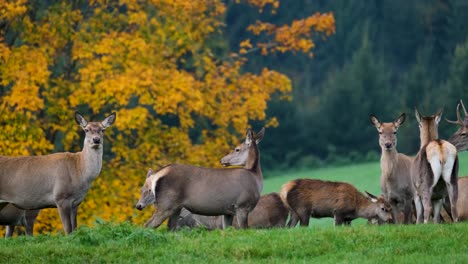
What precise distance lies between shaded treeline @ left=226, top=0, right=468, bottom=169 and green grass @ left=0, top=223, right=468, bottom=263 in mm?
38469

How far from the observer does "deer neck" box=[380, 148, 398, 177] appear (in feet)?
58.3

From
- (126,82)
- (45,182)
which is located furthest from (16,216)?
(126,82)

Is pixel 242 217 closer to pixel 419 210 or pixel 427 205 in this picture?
pixel 419 210

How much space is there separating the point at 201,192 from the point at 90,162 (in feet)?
5.86

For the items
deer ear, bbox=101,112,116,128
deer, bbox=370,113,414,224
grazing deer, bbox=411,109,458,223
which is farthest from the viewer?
deer ear, bbox=101,112,116,128

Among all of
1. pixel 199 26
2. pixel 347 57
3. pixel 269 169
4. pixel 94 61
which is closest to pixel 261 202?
pixel 94 61

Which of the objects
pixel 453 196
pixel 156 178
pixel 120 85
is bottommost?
pixel 453 196

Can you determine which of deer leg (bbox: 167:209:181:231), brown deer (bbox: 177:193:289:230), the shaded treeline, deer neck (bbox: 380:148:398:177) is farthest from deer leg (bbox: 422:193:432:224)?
the shaded treeline

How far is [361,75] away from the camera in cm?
6775

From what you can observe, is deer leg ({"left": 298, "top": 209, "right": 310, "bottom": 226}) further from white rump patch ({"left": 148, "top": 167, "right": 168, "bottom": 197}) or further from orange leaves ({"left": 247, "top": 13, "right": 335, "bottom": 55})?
orange leaves ({"left": 247, "top": 13, "right": 335, "bottom": 55})

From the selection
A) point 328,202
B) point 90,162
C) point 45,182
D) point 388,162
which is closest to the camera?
point 45,182

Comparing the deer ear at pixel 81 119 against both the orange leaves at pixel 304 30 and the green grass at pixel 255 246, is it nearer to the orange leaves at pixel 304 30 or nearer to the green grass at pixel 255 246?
the green grass at pixel 255 246

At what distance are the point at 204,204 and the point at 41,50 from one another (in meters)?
A: 9.82

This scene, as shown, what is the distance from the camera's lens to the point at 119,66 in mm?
26094
